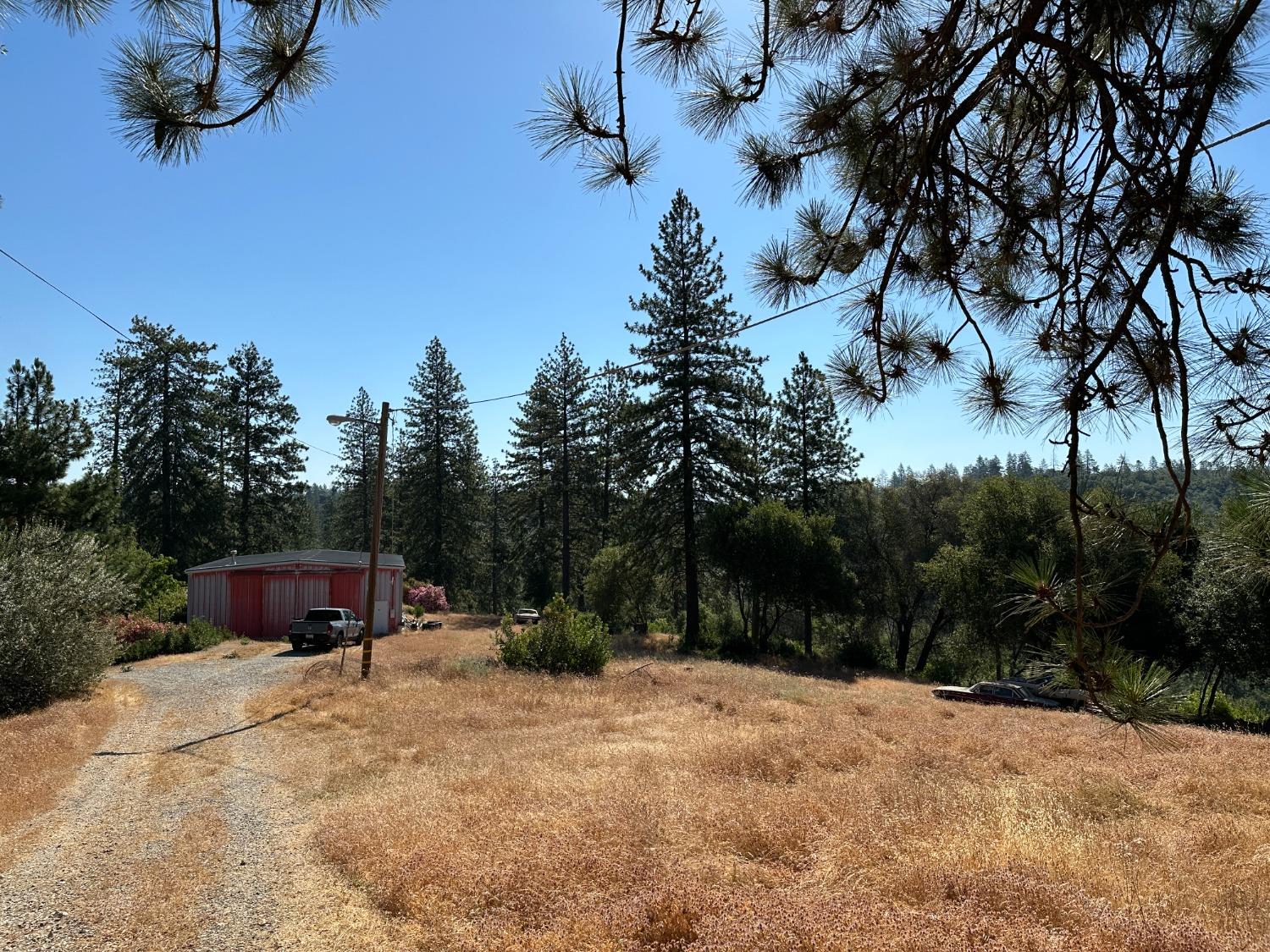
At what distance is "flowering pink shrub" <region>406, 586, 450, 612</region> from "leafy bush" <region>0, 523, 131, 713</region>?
25419 mm

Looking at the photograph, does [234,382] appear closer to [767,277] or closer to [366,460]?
[366,460]

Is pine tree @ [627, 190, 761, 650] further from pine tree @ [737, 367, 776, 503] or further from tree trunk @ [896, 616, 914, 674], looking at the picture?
tree trunk @ [896, 616, 914, 674]

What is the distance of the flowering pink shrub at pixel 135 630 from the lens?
22.8 meters

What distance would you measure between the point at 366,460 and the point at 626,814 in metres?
53.7

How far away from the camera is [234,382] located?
45875 millimetres

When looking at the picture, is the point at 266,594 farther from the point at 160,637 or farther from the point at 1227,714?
the point at 1227,714

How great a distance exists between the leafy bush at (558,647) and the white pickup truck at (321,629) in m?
7.08

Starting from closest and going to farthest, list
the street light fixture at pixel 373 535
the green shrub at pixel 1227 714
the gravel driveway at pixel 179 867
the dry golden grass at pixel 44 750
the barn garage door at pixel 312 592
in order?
the gravel driveway at pixel 179 867
the dry golden grass at pixel 44 750
the street light fixture at pixel 373 535
the green shrub at pixel 1227 714
the barn garage door at pixel 312 592

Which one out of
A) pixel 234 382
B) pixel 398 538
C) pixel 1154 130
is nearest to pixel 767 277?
pixel 1154 130

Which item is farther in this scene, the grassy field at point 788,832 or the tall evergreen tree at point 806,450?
the tall evergreen tree at point 806,450

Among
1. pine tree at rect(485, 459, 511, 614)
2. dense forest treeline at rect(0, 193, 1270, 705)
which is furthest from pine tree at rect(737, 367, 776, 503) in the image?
pine tree at rect(485, 459, 511, 614)

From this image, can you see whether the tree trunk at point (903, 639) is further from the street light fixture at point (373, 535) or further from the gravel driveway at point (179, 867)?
the gravel driveway at point (179, 867)

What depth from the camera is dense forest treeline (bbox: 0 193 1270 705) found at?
81.4ft

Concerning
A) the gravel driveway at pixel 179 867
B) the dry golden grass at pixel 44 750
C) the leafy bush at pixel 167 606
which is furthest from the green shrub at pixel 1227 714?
the leafy bush at pixel 167 606
